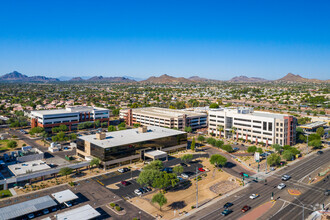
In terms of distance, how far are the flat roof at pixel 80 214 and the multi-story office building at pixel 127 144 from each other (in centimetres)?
2614

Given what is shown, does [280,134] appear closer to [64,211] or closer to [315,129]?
[315,129]

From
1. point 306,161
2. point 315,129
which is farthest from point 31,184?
point 315,129

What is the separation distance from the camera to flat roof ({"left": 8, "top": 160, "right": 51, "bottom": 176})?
71.2m

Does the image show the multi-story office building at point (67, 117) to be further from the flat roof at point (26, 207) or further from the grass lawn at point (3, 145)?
the flat roof at point (26, 207)

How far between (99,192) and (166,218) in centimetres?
1954

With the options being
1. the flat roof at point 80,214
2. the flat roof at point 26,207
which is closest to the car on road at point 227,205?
the flat roof at point 80,214

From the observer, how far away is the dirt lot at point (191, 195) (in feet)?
178

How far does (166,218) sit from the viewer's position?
51.0 m

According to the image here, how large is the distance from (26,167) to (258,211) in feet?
204

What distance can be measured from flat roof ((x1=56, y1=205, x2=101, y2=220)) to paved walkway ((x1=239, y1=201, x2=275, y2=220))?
1129 inches

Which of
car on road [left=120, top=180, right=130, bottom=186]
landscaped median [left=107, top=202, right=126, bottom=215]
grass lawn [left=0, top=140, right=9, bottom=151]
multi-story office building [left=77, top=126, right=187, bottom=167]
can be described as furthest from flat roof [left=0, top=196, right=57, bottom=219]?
grass lawn [left=0, top=140, right=9, bottom=151]

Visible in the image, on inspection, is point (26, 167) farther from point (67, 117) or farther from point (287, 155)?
point (287, 155)

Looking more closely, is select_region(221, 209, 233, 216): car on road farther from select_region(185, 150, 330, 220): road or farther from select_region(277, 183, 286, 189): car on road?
select_region(277, 183, 286, 189): car on road

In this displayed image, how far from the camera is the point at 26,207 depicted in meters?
52.2
